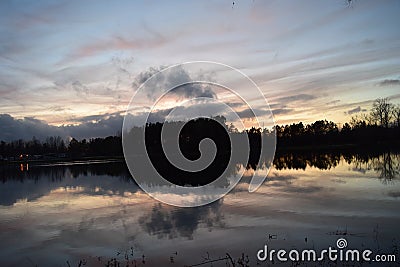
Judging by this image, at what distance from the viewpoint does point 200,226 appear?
1233 cm

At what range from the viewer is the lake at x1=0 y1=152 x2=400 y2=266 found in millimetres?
9539

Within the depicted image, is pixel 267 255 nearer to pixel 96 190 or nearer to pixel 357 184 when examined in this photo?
pixel 357 184

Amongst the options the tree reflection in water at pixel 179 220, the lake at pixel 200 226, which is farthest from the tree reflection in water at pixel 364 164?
the tree reflection in water at pixel 179 220

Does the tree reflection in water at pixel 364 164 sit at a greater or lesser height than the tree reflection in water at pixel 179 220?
greater

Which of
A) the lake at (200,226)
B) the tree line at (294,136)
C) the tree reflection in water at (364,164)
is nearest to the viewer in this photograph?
the lake at (200,226)

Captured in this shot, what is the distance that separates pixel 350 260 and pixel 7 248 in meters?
10.1

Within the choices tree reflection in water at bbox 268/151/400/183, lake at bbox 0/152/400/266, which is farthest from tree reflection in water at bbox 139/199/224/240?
tree reflection in water at bbox 268/151/400/183

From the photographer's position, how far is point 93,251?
33.7ft

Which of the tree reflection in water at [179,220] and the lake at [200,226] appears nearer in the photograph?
the lake at [200,226]

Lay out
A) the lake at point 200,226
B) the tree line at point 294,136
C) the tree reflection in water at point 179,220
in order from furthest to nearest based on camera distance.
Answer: the tree line at point 294,136 < the tree reflection in water at point 179,220 < the lake at point 200,226

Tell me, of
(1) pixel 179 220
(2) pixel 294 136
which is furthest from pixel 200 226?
(2) pixel 294 136

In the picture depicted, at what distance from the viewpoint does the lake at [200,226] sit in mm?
9539

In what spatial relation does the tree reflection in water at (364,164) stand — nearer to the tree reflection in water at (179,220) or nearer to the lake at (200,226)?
the lake at (200,226)

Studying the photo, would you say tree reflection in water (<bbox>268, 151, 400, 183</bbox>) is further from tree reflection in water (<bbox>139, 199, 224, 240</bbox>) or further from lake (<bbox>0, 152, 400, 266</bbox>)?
tree reflection in water (<bbox>139, 199, 224, 240</bbox>)
